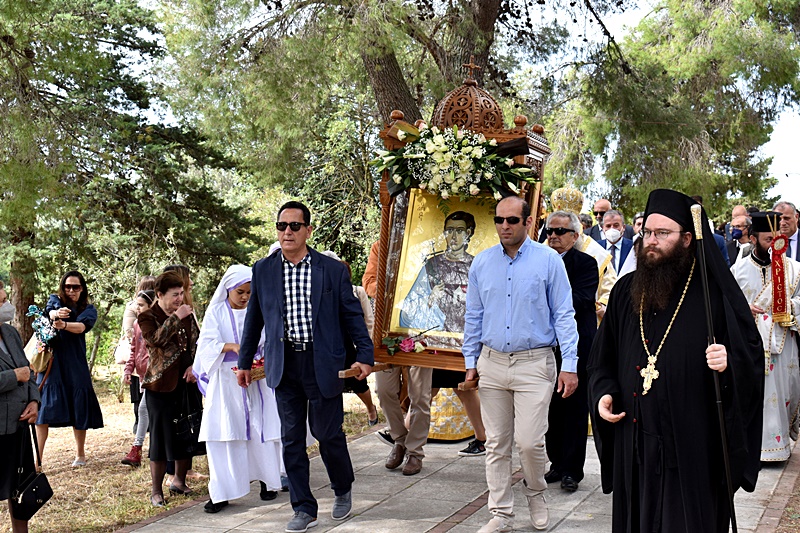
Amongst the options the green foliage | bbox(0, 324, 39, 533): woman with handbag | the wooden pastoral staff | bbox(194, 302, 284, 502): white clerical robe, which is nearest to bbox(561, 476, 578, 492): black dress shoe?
the wooden pastoral staff

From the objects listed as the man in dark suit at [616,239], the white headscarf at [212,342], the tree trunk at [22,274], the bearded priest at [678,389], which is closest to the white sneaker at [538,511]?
the bearded priest at [678,389]

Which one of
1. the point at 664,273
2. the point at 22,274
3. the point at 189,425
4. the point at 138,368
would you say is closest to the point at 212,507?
the point at 189,425

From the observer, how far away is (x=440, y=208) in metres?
8.15

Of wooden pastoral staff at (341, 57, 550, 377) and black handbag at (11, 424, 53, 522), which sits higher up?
wooden pastoral staff at (341, 57, 550, 377)

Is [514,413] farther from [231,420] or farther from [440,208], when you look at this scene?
[231,420]

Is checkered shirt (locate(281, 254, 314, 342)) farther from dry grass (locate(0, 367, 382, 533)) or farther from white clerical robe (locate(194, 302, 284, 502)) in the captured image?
dry grass (locate(0, 367, 382, 533))

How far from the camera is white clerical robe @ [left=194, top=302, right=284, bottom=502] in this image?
7.54 m

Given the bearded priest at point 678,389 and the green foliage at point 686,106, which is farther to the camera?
the green foliage at point 686,106

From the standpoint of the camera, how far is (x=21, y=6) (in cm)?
891

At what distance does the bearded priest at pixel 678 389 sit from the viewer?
484cm

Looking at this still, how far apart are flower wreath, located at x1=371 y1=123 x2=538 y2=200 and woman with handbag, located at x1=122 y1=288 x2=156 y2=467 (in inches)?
98.5

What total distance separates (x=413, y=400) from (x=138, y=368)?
8.52 ft

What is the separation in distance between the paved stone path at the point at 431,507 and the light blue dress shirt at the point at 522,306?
3.84ft

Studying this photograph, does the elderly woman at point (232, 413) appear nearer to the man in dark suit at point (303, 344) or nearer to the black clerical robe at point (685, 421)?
the man in dark suit at point (303, 344)
